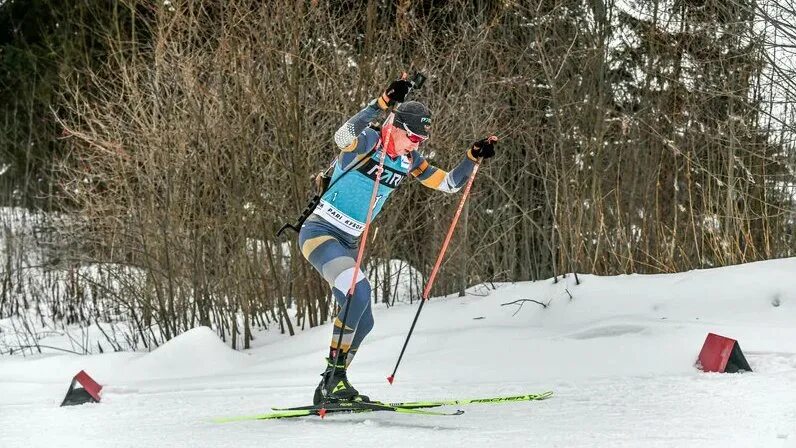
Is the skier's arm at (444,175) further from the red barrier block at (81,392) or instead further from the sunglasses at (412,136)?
the red barrier block at (81,392)

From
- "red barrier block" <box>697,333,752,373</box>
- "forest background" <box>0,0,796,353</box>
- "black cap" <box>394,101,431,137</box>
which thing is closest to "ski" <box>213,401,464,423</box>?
"black cap" <box>394,101,431,137</box>

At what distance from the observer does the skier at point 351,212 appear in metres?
5.67

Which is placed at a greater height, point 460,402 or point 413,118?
point 413,118

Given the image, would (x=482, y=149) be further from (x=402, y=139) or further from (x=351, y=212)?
(x=351, y=212)

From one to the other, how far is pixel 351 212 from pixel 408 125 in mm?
614

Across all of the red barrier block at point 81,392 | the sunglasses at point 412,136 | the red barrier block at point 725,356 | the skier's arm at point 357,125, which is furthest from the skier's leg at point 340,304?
the red barrier block at point 725,356

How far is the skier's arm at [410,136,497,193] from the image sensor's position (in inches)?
242

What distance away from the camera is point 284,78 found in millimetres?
8852

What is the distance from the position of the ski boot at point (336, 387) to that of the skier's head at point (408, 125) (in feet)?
4.20

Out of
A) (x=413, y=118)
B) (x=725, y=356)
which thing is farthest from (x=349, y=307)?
(x=725, y=356)

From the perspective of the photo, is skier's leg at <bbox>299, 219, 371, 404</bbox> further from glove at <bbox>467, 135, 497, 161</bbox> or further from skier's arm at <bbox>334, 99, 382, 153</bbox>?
glove at <bbox>467, 135, 497, 161</bbox>

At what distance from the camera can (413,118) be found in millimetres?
5859

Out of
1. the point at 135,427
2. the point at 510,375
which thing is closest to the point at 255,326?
the point at 510,375

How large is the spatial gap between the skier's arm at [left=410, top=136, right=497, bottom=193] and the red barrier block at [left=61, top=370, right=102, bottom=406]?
2590 mm
